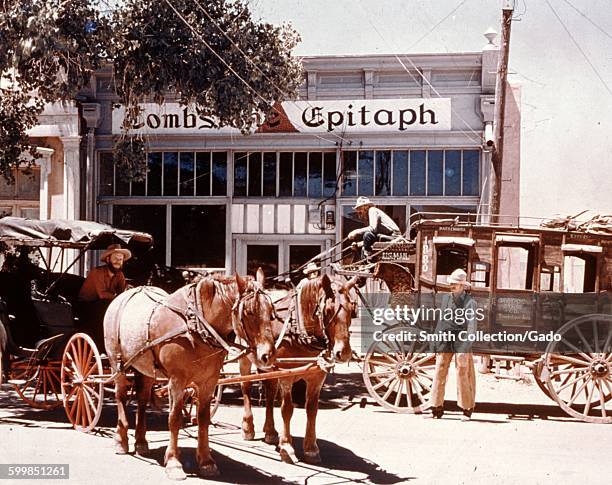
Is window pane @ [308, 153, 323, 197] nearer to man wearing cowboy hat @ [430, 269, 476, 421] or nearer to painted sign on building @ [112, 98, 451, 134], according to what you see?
painted sign on building @ [112, 98, 451, 134]

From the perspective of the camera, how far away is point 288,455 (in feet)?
24.0

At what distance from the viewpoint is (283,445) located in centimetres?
739

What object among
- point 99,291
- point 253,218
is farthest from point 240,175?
point 99,291

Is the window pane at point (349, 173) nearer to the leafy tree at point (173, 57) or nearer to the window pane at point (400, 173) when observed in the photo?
the window pane at point (400, 173)

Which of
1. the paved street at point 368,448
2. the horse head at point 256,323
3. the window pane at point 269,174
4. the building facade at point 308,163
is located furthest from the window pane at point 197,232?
the horse head at point 256,323

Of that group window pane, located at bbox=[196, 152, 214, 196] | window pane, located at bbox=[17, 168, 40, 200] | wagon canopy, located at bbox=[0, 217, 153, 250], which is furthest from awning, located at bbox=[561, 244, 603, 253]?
window pane, located at bbox=[17, 168, 40, 200]

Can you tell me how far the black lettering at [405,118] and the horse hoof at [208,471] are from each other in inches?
419

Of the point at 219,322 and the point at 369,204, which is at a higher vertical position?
the point at 369,204

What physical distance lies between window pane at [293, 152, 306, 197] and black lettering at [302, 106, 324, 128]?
0.64 m

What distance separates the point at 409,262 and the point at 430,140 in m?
6.09

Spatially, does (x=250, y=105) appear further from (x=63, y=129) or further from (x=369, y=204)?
(x=63, y=129)

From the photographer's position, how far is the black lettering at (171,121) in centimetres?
1680

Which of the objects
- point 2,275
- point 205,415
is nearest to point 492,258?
point 205,415

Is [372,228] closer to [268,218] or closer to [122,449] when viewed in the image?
[122,449]
